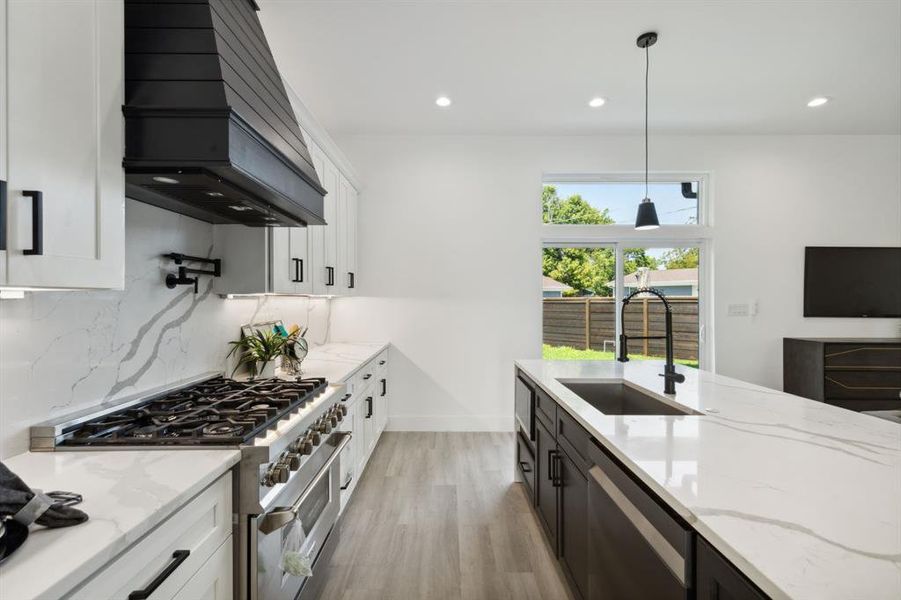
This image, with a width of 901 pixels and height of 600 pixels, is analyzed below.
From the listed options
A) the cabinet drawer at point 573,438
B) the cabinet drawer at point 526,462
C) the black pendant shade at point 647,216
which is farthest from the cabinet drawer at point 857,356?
the cabinet drawer at point 573,438

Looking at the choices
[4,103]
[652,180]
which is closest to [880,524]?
[4,103]

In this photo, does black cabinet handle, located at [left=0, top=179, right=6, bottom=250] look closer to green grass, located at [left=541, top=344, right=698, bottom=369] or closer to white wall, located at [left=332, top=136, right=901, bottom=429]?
white wall, located at [left=332, top=136, right=901, bottom=429]

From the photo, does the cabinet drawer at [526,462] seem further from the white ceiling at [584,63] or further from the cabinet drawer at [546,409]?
the white ceiling at [584,63]

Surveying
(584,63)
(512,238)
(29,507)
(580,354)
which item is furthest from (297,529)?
(580,354)

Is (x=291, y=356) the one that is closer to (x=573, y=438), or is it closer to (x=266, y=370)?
(x=266, y=370)

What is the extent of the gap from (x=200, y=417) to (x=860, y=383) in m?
5.46

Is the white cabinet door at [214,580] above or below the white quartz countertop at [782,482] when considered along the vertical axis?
below

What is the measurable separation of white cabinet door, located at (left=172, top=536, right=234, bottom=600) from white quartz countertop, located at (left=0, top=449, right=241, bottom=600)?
0.72 ft

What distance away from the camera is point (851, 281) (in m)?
4.43

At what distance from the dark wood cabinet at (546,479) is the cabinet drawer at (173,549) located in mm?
1382

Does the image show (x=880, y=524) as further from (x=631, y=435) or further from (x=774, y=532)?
(x=631, y=435)

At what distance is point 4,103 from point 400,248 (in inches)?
140

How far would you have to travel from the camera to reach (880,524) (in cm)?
78

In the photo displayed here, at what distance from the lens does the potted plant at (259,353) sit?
234 cm
